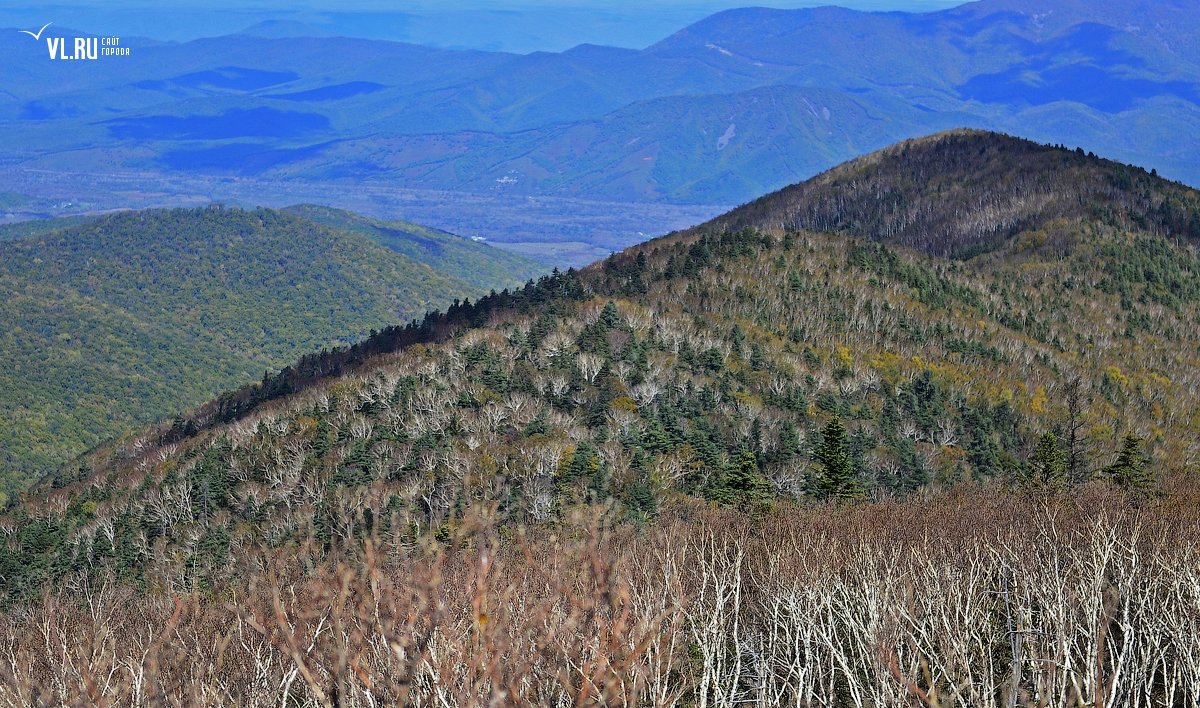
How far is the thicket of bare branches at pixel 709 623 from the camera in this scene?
10.5m

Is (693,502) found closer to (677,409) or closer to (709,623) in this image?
(677,409)

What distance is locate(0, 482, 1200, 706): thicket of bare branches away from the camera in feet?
34.3

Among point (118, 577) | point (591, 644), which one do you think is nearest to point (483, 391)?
point (118, 577)

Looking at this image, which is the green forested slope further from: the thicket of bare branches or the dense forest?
the thicket of bare branches

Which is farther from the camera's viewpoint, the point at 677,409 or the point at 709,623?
the point at 677,409

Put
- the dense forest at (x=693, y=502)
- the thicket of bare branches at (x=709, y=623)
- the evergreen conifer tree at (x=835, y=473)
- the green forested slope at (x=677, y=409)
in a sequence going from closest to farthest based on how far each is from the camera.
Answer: the thicket of bare branches at (x=709, y=623) → the dense forest at (x=693, y=502) → the evergreen conifer tree at (x=835, y=473) → the green forested slope at (x=677, y=409)

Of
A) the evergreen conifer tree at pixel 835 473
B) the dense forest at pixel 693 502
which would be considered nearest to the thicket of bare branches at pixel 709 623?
the dense forest at pixel 693 502

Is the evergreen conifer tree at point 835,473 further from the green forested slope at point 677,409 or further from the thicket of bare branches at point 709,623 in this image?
the thicket of bare branches at point 709,623

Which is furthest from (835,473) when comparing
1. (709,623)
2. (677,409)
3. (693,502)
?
(709,623)

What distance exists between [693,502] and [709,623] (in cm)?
4287

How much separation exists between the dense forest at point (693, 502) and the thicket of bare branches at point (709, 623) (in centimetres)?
18

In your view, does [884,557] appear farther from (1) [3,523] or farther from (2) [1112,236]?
(2) [1112,236]

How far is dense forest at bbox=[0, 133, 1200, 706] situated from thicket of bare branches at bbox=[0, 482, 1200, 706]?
181 millimetres

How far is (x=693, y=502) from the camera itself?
220 ft
